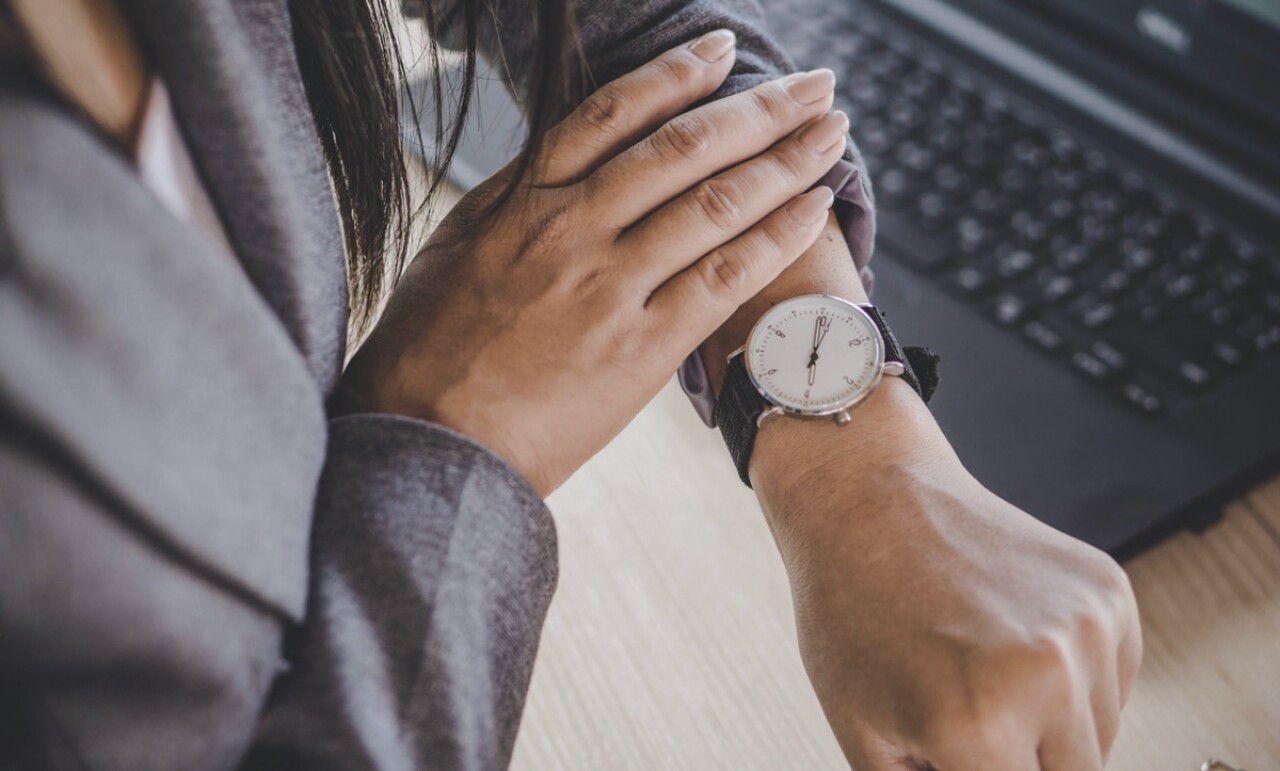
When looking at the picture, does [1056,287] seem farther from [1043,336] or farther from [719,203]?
[719,203]

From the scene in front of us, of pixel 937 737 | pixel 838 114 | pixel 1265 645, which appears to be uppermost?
pixel 838 114

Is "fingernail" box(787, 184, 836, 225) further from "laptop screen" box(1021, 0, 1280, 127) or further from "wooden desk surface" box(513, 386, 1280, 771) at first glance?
"laptop screen" box(1021, 0, 1280, 127)

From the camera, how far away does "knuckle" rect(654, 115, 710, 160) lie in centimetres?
51

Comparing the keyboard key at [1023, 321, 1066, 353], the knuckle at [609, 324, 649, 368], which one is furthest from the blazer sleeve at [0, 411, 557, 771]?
Answer: the keyboard key at [1023, 321, 1066, 353]

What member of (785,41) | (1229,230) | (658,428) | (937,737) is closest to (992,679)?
(937,737)

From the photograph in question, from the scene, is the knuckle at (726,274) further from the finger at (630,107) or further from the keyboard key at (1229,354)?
the keyboard key at (1229,354)

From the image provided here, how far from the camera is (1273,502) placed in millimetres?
563

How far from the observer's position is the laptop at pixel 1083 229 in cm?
55

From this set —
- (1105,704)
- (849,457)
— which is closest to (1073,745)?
(1105,704)

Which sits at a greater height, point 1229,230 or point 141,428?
point 141,428

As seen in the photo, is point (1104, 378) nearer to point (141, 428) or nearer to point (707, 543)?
point (707, 543)

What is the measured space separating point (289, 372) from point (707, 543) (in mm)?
284

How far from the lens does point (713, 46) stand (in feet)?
1.78

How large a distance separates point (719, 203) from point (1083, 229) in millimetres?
307
